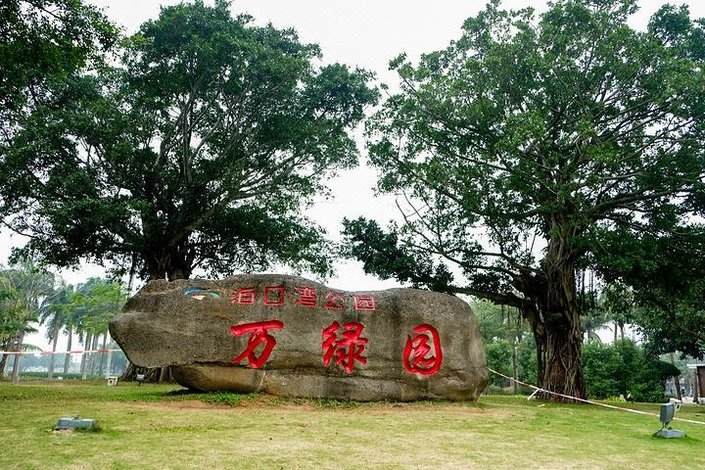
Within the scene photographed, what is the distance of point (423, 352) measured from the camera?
922cm

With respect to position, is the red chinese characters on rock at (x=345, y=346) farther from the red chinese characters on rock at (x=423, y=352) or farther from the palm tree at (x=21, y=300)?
the palm tree at (x=21, y=300)

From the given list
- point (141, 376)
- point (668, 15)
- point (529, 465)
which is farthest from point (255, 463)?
point (668, 15)

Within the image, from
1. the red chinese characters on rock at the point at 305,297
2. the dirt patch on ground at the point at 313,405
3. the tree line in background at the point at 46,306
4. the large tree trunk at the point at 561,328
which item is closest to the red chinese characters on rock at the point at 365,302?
the red chinese characters on rock at the point at 305,297

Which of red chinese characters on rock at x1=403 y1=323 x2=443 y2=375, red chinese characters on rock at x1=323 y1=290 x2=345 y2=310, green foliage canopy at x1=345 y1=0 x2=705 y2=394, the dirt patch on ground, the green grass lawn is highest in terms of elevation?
green foliage canopy at x1=345 y1=0 x2=705 y2=394

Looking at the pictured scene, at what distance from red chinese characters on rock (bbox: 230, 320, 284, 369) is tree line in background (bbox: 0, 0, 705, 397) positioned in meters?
Answer: 5.22

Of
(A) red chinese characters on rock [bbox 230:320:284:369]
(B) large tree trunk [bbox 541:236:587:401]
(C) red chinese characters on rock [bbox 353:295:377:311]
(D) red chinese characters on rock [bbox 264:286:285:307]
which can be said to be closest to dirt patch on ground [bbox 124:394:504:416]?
(A) red chinese characters on rock [bbox 230:320:284:369]

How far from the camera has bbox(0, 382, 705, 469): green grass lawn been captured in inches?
162

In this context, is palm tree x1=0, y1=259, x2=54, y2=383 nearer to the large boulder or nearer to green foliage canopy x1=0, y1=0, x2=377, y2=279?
green foliage canopy x1=0, y1=0, x2=377, y2=279

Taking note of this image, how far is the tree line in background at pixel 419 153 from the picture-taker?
11.2 m

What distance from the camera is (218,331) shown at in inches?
335

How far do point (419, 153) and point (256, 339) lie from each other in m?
6.90

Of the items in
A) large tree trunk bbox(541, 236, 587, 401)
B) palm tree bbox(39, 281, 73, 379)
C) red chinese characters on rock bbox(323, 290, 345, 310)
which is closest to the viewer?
red chinese characters on rock bbox(323, 290, 345, 310)

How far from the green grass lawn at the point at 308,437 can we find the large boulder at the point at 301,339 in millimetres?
419

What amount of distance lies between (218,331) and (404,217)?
6865mm
